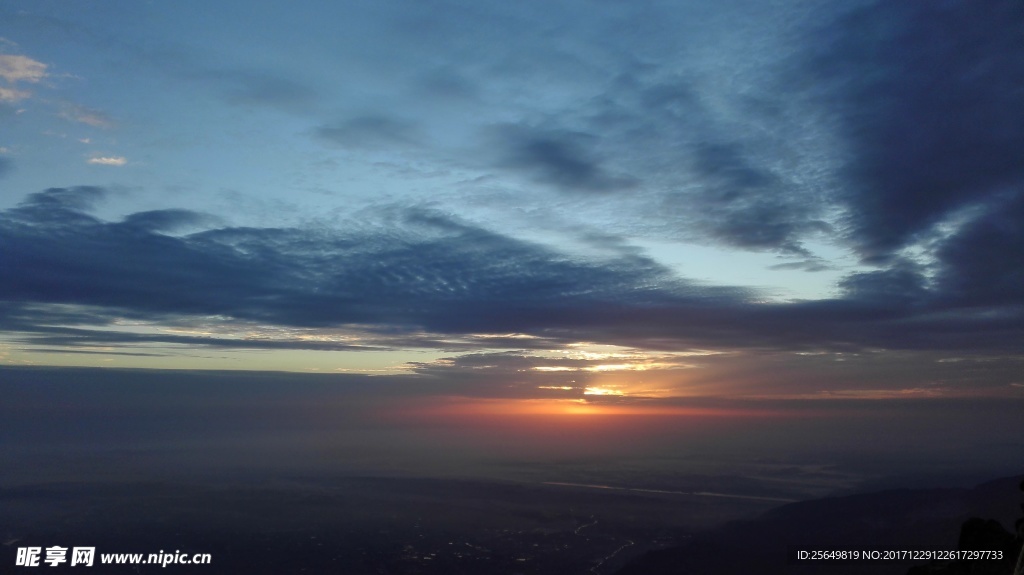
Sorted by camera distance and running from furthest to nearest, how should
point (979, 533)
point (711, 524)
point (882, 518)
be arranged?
point (711, 524), point (882, 518), point (979, 533)

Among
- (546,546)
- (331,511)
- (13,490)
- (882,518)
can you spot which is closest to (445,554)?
(546,546)

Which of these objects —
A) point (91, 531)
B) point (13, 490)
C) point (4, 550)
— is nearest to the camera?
point (4, 550)

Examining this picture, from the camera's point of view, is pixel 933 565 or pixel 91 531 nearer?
pixel 933 565

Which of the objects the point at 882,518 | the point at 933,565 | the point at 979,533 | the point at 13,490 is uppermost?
the point at 979,533

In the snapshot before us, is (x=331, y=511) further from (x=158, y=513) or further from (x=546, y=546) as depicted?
(x=546, y=546)

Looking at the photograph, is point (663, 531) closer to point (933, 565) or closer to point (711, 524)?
point (711, 524)

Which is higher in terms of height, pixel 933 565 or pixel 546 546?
pixel 933 565
